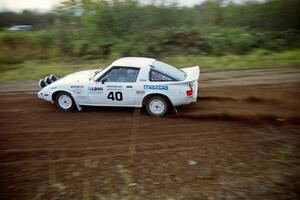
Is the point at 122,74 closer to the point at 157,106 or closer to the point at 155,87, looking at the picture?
the point at 155,87

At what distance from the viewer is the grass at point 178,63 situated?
13.5 metres

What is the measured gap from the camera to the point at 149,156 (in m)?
6.59

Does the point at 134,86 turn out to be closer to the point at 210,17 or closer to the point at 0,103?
the point at 0,103

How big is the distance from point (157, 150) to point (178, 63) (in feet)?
26.3

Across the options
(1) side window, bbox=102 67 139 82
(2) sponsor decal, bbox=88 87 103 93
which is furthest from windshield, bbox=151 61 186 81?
(2) sponsor decal, bbox=88 87 103 93

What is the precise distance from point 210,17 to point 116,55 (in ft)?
19.8

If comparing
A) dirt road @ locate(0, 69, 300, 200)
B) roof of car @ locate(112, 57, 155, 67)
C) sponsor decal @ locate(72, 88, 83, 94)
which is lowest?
dirt road @ locate(0, 69, 300, 200)

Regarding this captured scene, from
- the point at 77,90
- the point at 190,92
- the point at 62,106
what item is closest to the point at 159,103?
the point at 190,92

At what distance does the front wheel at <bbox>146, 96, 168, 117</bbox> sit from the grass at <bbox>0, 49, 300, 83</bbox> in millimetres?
5592

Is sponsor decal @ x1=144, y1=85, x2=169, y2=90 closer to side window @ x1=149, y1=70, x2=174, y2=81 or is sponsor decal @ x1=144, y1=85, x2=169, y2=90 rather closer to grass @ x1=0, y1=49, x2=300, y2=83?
side window @ x1=149, y1=70, x2=174, y2=81

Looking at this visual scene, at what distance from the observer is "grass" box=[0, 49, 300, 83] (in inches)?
531

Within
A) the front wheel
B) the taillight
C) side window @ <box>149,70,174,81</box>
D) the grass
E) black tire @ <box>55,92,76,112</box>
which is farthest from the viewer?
the grass

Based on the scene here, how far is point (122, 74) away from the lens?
27.7ft

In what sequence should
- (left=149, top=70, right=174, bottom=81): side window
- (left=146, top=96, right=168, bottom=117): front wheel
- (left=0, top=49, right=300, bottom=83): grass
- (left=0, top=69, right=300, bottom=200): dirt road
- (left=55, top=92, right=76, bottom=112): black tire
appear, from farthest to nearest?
(left=0, top=49, right=300, bottom=83): grass
(left=55, top=92, right=76, bottom=112): black tire
(left=146, top=96, right=168, bottom=117): front wheel
(left=149, top=70, right=174, bottom=81): side window
(left=0, top=69, right=300, bottom=200): dirt road
